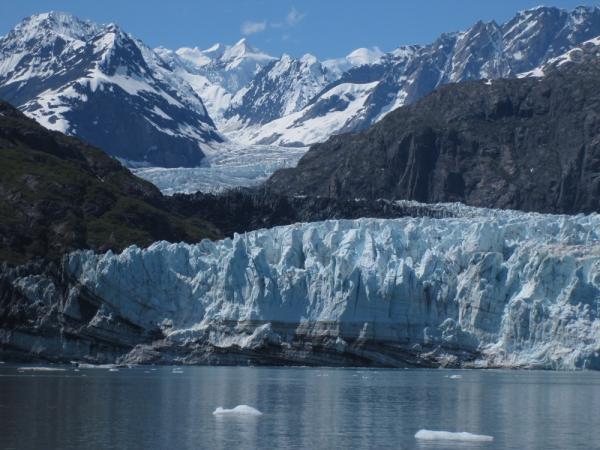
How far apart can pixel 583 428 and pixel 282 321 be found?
123 ft

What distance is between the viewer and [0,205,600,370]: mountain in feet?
301

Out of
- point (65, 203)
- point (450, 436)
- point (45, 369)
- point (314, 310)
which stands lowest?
point (450, 436)

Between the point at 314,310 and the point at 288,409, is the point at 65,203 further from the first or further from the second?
the point at 288,409

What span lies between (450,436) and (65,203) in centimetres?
8164

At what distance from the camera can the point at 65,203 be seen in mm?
127562

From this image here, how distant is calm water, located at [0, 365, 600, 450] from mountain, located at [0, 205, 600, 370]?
247 centimetres

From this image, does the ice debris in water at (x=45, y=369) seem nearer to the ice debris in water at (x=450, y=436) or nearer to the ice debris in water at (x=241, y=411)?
the ice debris in water at (x=241, y=411)

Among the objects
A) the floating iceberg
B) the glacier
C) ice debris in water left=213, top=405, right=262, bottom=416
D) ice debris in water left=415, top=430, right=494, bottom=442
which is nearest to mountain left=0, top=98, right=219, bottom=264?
the glacier

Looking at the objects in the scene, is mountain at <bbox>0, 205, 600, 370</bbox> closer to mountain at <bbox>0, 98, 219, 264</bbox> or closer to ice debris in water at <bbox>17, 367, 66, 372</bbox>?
ice debris in water at <bbox>17, 367, 66, 372</bbox>

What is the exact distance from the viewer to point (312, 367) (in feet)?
310

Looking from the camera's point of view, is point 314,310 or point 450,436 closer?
point 450,436

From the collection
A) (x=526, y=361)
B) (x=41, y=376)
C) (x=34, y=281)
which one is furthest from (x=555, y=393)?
(x=34, y=281)

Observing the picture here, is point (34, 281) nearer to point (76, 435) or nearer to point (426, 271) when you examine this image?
point (426, 271)

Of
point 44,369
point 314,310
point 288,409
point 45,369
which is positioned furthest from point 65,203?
point 288,409
